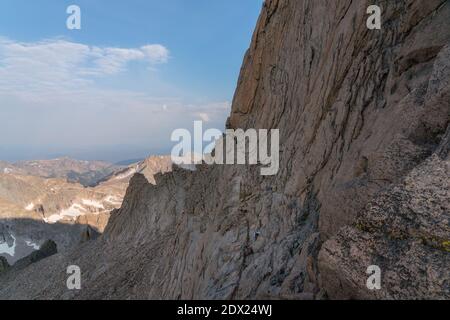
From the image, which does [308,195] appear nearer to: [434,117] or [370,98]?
[370,98]

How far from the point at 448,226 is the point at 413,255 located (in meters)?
0.79

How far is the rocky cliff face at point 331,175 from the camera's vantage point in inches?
254

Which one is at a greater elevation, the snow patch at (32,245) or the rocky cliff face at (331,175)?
the rocky cliff face at (331,175)

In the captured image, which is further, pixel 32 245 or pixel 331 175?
pixel 32 245

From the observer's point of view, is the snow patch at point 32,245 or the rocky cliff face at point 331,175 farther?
the snow patch at point 32,245

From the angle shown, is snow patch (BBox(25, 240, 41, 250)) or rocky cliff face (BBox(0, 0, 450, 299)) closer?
rocky cliff face (BBox(0, 0, 450, 299))

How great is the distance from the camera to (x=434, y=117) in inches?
318

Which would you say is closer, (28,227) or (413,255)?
(413,255)

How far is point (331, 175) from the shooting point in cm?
1258

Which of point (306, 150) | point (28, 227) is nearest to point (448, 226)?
point (306, 150)

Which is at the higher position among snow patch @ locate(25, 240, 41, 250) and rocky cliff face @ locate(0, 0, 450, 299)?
rocky cliff face @ locate(0, 0, 450, 299)

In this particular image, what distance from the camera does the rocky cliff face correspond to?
Result: 21.1ft

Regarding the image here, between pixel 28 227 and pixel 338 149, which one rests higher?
pixel 338 149
